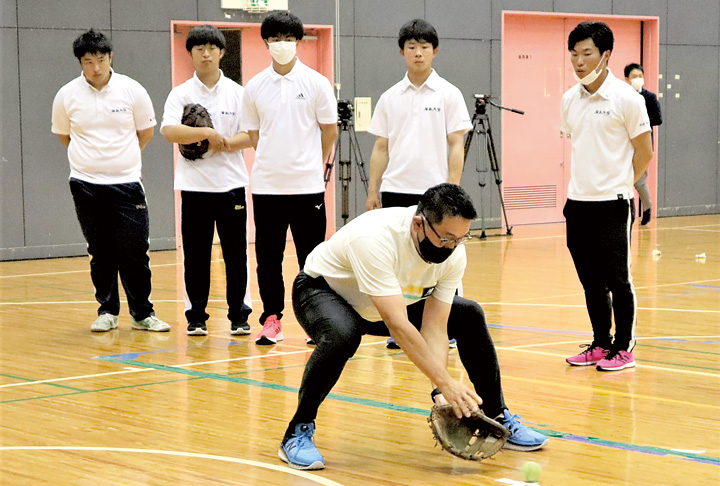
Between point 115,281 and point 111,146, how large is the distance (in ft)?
2.62

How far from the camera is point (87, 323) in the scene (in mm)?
6328

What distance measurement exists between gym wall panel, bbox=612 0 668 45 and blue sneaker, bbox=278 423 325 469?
10968 millimetres

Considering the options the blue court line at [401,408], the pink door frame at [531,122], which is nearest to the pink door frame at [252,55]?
the pink door frame at [531,122]

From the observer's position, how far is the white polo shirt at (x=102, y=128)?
593cm

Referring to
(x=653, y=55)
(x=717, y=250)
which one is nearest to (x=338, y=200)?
(x=717, y=250)

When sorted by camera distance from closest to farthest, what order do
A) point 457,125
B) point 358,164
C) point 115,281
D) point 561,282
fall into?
point 457,125
point 115,281
point 561,282
point 358,164

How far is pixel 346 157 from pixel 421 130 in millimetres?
6132

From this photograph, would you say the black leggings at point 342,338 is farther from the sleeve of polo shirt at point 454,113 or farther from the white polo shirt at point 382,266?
the sleeve of polo shirt at point 454,113

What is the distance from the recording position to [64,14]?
9.80m

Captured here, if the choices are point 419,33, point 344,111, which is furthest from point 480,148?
point 419,33

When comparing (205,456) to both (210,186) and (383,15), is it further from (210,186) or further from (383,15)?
(383,15)

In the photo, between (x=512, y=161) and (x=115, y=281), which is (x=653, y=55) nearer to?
(x=512, y=161)

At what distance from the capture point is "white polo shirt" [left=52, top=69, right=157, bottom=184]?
5926 mm

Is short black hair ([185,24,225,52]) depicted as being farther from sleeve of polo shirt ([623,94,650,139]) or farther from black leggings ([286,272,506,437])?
black leggings ([286,272,506,437])
